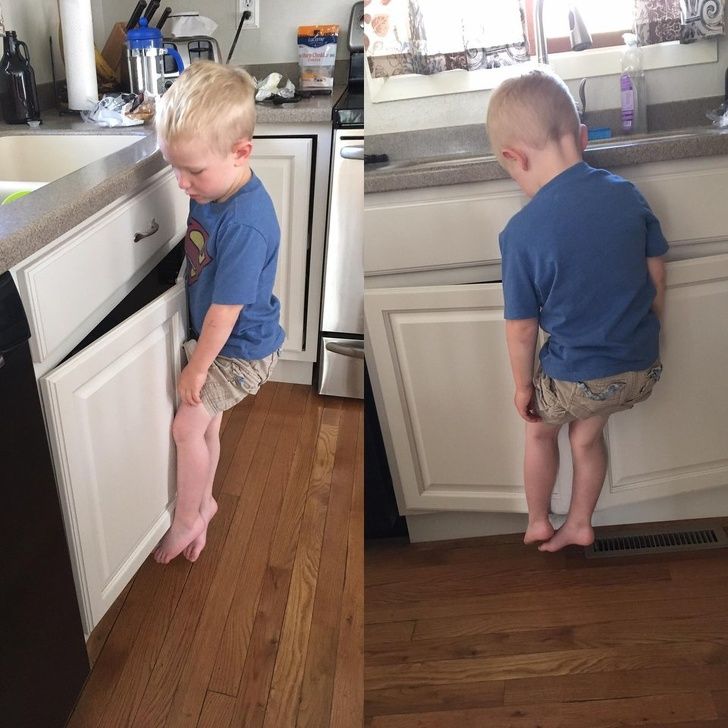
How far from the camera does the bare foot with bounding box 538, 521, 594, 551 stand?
0.59m

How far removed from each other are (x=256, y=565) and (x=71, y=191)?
84cm

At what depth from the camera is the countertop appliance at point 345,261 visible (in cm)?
162

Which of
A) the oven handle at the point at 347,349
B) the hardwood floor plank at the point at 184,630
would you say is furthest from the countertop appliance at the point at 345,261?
the hardwood floor plank at the point at 184,630

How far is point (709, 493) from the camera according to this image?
573mm

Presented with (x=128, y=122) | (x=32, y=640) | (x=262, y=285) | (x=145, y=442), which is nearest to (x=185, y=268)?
(x=262, y=285)

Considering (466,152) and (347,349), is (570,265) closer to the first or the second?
(466,152)

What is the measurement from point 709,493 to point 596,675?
16cm

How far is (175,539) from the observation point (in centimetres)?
150

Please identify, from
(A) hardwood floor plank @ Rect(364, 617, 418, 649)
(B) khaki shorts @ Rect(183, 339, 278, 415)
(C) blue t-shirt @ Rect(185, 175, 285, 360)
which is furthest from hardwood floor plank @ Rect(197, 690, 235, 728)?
(A) hardwood floor plank @ Rect(364, 617, 418, 649)

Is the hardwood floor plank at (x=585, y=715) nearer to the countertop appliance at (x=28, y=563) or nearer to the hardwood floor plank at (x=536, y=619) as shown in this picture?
the hardwood floor plank at (x=536, y=619)

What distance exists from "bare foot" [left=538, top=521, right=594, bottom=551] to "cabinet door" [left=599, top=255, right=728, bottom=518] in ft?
0.08

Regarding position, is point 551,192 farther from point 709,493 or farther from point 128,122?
point 128,122

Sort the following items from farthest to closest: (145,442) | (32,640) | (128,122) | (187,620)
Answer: (128,122) → (187,620) → (145,442) → (32,640)

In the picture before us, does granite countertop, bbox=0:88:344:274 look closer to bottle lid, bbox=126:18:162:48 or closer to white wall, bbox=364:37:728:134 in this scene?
bottle lid, bbox=126:18:162:48
